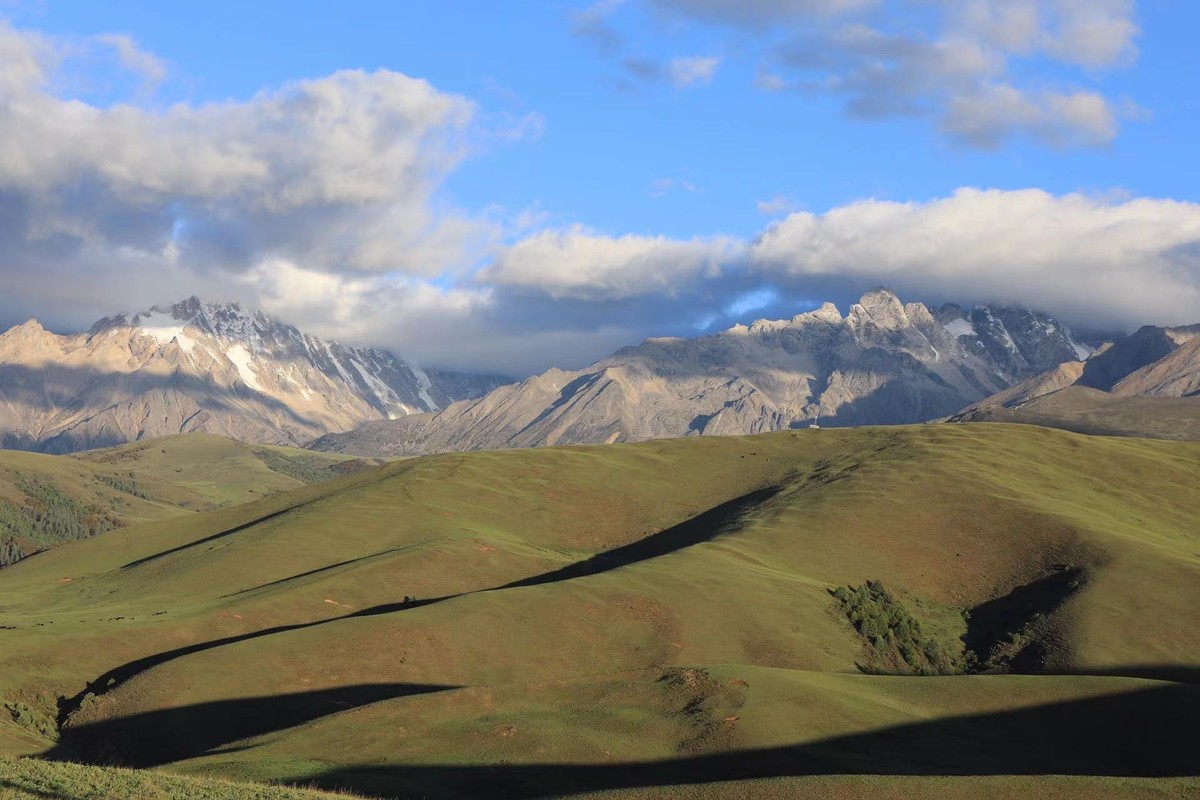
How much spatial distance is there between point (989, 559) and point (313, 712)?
93.2 m

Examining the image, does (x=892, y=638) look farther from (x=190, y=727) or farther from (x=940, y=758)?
(x=190, y=727)

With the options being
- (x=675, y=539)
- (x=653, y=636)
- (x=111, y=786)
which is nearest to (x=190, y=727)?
(x=111, y=786)

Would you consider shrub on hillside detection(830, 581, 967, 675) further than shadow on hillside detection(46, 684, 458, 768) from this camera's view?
Yes

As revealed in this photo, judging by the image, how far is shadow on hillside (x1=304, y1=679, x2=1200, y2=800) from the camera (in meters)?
53.8

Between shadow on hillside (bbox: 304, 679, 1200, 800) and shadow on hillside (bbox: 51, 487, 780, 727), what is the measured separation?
139ft

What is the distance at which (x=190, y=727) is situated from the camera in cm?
7806

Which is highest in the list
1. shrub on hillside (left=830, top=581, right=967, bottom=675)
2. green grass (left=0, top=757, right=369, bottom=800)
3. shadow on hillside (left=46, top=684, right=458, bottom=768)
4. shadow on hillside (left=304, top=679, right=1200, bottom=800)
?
green grass (left=0, top=757, right=369, bottom=800)

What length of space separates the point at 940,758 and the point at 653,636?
4620 centimetres

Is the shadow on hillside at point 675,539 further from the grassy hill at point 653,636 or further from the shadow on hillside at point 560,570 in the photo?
the grassy hill at point 653,636

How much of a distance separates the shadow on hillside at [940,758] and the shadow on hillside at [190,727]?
2046 centimetres

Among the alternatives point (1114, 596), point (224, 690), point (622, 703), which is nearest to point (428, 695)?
point (622, 703)

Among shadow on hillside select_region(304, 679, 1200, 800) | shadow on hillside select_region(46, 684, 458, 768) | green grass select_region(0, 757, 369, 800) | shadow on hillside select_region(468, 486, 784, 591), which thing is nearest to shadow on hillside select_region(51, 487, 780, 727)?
shadow on hillside select_region(468, 486, 784, 591)

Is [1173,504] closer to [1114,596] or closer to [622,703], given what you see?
[1114,596]

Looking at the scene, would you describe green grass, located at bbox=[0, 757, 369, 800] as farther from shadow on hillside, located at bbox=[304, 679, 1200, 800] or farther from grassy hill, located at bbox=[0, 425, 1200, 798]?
grassy hill, located at bbox=[0, 425, 1200, 798]
